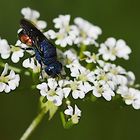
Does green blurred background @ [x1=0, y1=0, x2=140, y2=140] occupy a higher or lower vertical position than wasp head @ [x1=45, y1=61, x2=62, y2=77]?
higher

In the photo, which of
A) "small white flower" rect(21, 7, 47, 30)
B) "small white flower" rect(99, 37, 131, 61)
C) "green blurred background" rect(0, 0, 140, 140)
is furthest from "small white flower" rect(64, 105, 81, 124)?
"green blurred background" rect(0, 0, 140, 140)

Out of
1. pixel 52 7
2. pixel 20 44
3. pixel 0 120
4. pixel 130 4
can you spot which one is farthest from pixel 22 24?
pixel 130 4

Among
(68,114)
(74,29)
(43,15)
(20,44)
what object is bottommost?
(68,114)

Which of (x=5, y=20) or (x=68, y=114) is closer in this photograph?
(x=68, y=114)

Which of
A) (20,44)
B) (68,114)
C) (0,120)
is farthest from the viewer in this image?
(0,120)

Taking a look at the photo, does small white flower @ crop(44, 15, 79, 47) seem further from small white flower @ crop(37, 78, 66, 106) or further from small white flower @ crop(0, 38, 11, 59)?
small white flower @ crop(37, 78, 66, 106)

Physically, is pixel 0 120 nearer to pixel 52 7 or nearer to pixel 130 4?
pixel 52 7
